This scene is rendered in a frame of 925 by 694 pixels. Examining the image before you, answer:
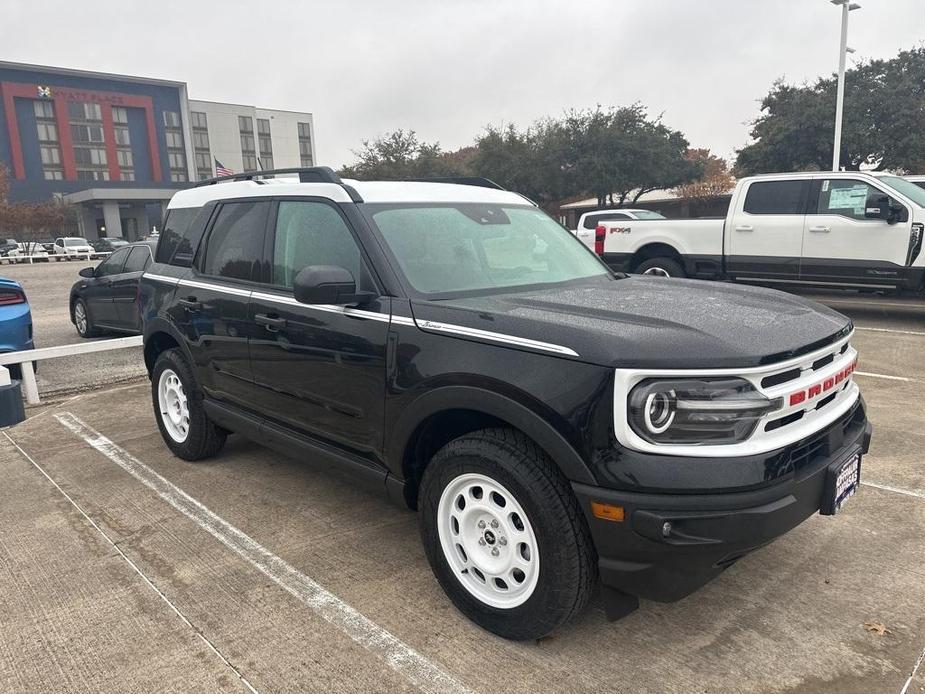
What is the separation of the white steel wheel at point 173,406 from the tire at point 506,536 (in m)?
2.66

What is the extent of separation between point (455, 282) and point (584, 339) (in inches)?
40.0

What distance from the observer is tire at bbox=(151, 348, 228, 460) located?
472 centimetres

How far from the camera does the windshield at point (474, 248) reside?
3.34 meters

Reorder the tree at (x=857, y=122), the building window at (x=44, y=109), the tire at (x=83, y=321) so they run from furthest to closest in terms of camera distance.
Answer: the building window at (x=44, y=109)
the tree at (x=857, y=122)
the tire at (x=83, y=321)

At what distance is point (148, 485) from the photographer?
4.59 meters

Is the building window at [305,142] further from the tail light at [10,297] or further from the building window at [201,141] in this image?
the tail light at [10,297]

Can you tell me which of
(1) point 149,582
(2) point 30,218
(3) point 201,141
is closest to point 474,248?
(1) point 149,582

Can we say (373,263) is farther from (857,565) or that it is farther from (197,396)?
(857,565)

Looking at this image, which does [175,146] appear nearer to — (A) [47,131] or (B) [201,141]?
(B) [201,141]

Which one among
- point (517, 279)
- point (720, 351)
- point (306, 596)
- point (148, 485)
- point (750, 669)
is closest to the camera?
point (720, 351)

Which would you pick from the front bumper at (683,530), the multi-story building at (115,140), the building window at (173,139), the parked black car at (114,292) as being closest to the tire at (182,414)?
the front bumper at (683,530)

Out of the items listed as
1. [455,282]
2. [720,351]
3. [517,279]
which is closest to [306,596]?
[455,282]

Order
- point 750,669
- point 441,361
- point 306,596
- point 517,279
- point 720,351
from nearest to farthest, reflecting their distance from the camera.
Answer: point 720,351 → point 750,669 → point 441,361 → point 306,596 → point 517,279

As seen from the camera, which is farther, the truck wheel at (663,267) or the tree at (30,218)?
the tree at (30,218)
